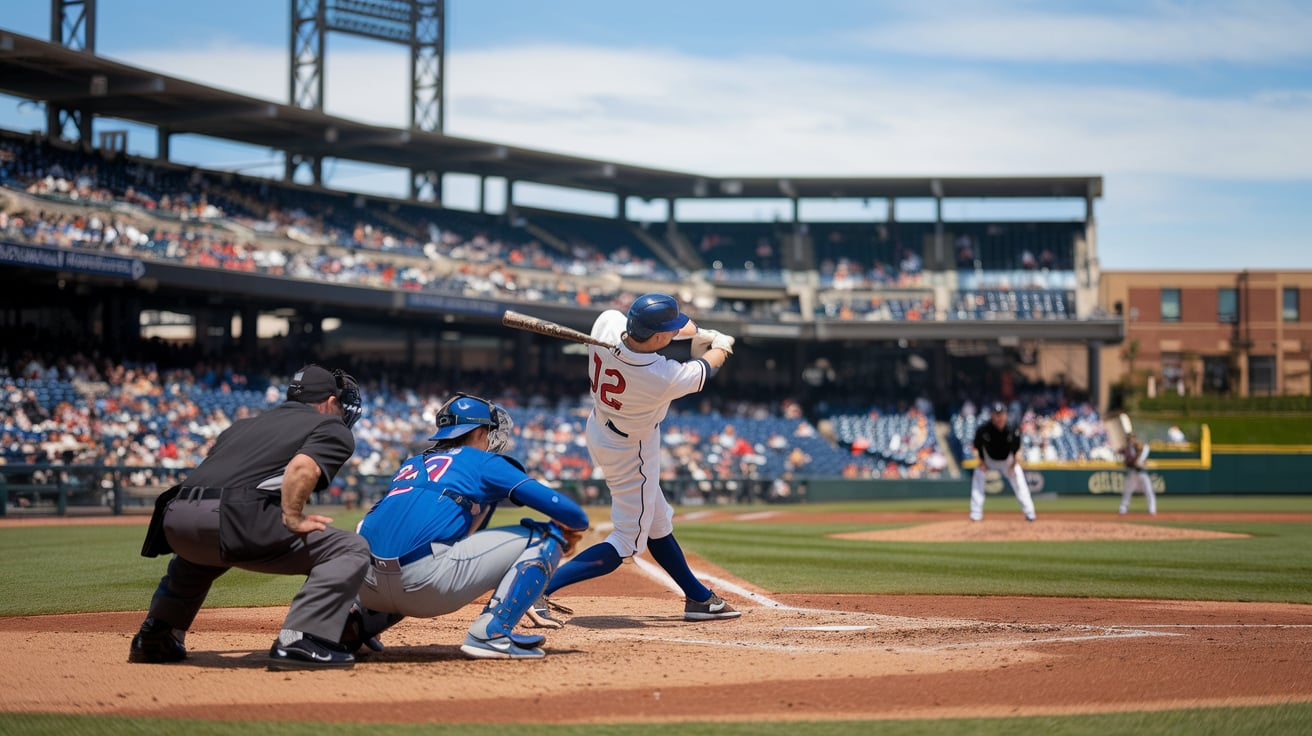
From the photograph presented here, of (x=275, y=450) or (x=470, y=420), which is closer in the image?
(x=275, y=450)

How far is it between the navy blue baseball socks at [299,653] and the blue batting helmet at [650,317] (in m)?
2.33

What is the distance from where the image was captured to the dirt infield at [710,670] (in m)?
4.49

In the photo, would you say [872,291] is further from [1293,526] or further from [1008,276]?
[1293,526]

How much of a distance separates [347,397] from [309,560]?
0.75 metres

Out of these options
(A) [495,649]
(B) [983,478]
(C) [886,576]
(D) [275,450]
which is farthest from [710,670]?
(B) [983,478]

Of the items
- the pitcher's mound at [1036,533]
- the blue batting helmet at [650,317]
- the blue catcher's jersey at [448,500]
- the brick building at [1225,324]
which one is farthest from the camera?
the brick building at [1225,324]

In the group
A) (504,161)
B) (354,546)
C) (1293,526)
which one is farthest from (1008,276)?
(354,546)

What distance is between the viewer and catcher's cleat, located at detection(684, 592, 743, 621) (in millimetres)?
7430

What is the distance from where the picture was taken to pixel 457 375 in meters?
37.5

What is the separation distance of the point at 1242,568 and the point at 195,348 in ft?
86.4

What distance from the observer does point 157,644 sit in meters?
5.52

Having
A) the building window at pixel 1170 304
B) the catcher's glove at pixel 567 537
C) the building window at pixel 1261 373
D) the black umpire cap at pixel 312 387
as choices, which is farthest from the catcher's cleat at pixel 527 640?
the building window at pixel 1261 373

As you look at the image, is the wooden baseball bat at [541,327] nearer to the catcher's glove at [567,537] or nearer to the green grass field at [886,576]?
the catcher's glove at [567,537]

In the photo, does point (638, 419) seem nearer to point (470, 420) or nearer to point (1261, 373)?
point (470, 420)
